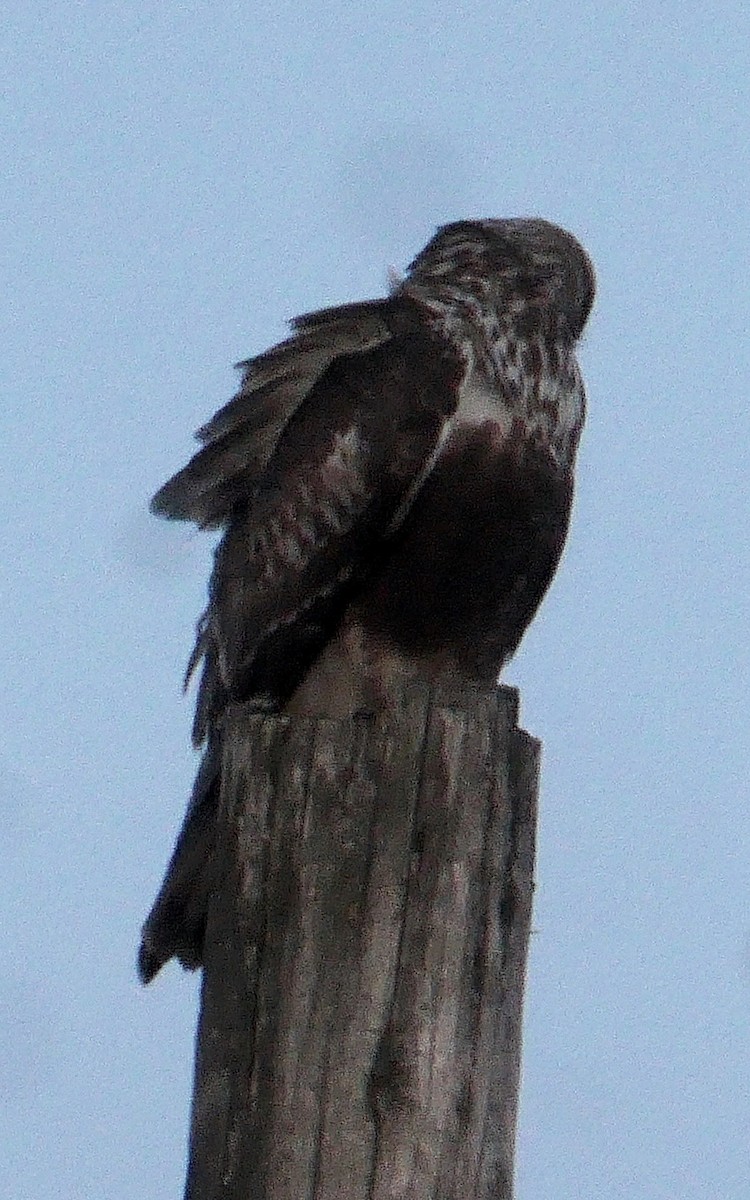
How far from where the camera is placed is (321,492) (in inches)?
169

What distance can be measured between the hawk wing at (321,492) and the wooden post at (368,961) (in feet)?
4.96

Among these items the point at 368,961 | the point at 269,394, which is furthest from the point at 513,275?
the point at 368,961

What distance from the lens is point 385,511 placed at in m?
4.29

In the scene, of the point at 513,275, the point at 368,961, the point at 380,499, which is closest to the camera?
the point at 368,961

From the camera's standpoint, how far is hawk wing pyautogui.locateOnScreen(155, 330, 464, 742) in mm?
4254

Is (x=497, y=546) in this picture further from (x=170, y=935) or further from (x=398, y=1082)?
(x=398, y=1082)

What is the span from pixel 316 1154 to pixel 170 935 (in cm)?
118

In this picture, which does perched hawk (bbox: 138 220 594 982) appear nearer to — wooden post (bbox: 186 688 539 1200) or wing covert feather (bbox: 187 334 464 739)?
wing covert feather (bbox: 187 334 464 739)

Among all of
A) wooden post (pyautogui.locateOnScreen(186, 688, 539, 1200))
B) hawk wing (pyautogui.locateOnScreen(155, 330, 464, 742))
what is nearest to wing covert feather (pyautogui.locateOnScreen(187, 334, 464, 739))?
hawk wing (pyautogui.locateOnScreen(155, 330, 464, 742))

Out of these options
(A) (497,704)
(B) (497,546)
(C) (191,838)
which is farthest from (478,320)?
(A) (497,704)

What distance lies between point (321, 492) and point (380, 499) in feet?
0.43

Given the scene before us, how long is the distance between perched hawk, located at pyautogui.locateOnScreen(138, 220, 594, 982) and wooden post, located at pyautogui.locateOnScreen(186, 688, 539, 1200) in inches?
57.2

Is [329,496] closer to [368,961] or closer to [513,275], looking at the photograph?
[513,275]

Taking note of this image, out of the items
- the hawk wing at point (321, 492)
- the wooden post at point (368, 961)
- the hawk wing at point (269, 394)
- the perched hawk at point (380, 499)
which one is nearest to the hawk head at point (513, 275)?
the perched hawk at point (380, 499)
